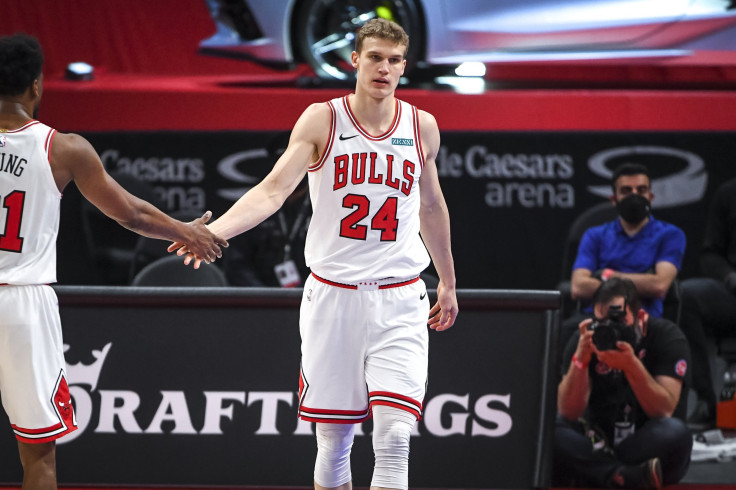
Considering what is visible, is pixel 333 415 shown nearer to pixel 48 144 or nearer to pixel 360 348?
pixel 360 348

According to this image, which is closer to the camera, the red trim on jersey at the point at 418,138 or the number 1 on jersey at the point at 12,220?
the number 1 on jersey at the point at 12,220

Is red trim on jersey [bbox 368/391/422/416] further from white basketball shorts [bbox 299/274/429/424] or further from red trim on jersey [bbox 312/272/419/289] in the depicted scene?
red trim on jersey [bbox 312/272/419/289]

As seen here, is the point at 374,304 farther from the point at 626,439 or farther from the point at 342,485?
the point at 626,439

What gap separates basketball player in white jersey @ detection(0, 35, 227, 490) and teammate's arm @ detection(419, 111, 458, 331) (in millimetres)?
1370

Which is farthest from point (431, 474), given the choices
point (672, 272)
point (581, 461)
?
point (672, 272)

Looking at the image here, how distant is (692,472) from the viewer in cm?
593

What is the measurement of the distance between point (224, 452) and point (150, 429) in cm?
39

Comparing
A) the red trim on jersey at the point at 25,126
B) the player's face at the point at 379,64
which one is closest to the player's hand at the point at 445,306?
the player's face at the point at 379,64

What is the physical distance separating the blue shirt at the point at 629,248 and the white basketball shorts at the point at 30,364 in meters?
3.68

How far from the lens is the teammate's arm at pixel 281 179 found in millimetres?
4176

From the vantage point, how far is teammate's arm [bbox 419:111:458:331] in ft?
14.6

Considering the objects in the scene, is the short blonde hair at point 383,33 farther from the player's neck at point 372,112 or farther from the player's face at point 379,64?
the player's neck at point 372,112

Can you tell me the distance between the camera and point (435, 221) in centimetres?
458

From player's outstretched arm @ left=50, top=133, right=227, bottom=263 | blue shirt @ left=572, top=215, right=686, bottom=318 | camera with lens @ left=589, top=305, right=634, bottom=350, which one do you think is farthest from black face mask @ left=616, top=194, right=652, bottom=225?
player's outstretched arm @ left=50, top=133, right=227, bottom=263
